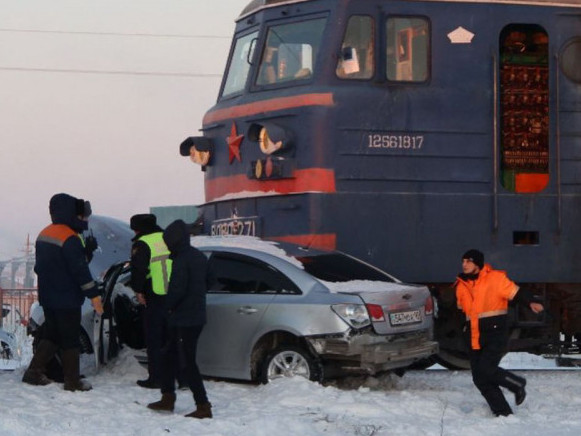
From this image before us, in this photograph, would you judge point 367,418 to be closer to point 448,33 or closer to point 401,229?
point 401,229

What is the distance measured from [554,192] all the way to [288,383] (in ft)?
13.2

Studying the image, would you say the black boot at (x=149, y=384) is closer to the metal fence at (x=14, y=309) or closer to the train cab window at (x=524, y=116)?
the train cab window at (x=524, y=116)

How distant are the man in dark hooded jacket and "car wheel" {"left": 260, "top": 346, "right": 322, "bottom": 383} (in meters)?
1.52

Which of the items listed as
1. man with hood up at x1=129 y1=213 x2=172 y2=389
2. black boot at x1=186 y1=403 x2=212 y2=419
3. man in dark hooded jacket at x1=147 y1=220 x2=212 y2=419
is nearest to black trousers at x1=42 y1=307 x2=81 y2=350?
man with hood up at x1=129 y1=213 x2=172 y2=389

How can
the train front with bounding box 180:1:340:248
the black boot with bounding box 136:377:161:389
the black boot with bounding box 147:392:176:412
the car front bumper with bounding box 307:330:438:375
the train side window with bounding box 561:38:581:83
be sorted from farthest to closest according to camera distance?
the train side window with bounding box 561:38:581:83 < the train front with bounding box 180:1:340:248 < the black boot with bounding box 136:377:161:389 < the car front bumper with bounding box 307:330:438:375 < the black boot with bounding box 147:392:176:412

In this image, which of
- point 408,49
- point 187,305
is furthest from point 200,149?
point 187,305

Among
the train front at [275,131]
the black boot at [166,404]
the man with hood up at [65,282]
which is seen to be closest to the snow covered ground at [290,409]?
the black boot at [166,404]

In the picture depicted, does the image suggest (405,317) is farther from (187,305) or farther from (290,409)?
(187,305)

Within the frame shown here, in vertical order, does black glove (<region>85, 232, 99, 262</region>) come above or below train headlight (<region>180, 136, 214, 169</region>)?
below

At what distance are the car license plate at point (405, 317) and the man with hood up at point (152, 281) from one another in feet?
7.03

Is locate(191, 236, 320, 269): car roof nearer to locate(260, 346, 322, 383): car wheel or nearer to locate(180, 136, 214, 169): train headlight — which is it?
locate(260, 346, 322, 383): car wheel

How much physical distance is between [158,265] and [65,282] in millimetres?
884

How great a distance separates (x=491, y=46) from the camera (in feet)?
44.2

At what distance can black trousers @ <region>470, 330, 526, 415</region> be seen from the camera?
10422 mm
